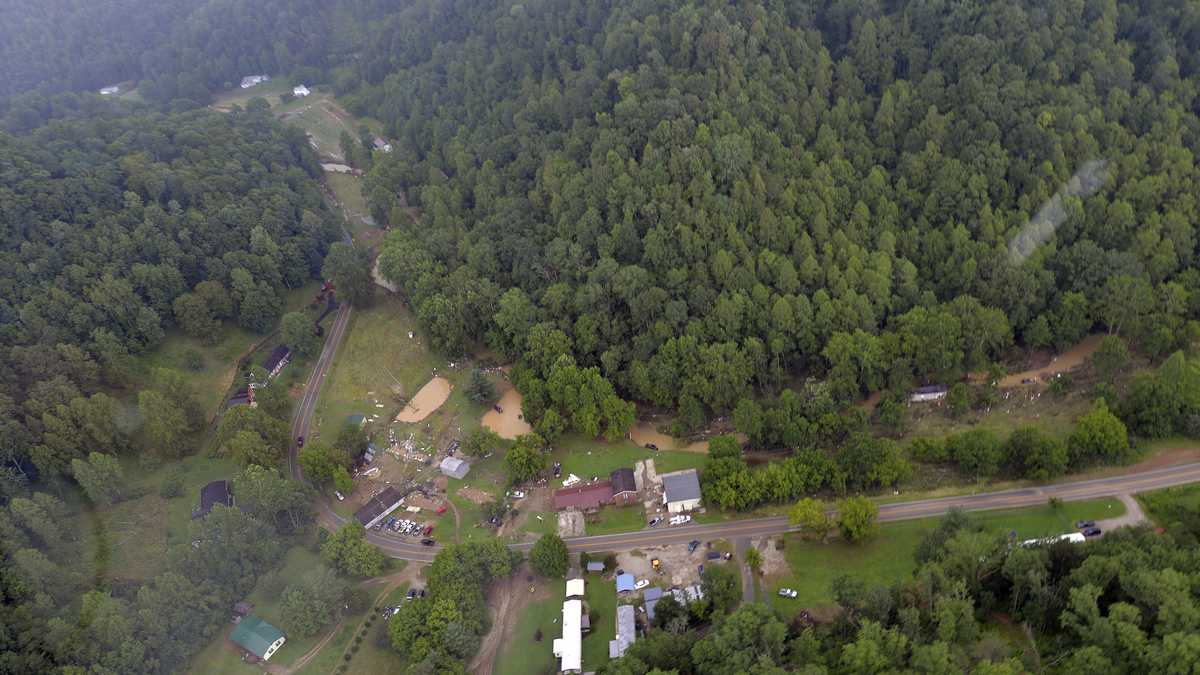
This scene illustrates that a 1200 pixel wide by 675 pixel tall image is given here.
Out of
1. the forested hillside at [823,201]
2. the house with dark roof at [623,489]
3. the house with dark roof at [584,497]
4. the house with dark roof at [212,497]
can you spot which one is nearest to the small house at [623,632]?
the house with dark roof at [584,497]

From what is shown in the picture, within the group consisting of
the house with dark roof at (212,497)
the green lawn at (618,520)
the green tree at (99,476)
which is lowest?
the green lawn at (618,520)

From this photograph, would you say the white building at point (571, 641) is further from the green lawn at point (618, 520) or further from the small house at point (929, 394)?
the small house at point (929, 394)

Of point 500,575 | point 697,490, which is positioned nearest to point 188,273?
point 500,575

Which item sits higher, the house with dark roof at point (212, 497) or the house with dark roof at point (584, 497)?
the house with dark roof at point (212, 497)

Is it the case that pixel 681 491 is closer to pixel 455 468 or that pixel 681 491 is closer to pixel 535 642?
pixel 535 642

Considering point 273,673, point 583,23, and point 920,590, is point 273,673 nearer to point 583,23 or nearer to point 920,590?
point 920,590
